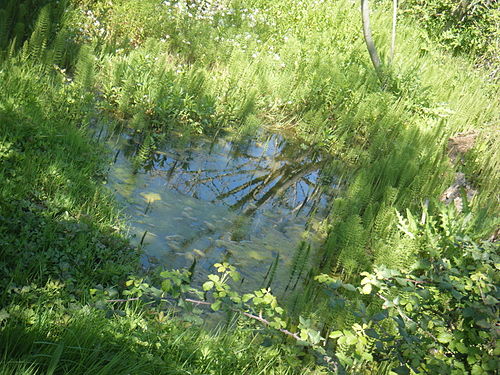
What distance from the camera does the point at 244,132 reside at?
20.2 feet

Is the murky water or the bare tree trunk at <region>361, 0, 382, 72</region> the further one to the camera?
the bare tree trunk at <region>361, 0, 382, 72</region>

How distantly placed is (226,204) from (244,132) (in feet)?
5.40

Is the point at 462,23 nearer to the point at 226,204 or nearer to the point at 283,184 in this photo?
the point at 283,184

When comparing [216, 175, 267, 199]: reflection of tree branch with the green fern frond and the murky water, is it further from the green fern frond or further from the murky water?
the green fern frond

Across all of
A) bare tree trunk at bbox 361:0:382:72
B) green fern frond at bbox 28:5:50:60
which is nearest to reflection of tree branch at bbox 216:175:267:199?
green fern frond at bbox 28:5:50:60

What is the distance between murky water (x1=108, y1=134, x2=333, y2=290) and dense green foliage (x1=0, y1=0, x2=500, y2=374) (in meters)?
0.17

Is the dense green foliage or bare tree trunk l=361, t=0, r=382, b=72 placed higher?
bare tree trunk l=361, t=0, r=382, b=72

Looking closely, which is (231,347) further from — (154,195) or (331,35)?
(331,35)

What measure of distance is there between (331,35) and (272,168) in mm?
4325

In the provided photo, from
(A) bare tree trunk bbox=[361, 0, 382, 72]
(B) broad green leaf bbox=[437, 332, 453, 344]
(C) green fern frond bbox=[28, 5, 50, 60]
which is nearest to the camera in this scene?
(B) broad green leaf bbox=[437, 332, 453, 344]

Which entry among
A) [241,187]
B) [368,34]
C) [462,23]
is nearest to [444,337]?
[241,187]

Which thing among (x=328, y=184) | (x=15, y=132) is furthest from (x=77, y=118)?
(x=328, y=184)

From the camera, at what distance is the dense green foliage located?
233cm

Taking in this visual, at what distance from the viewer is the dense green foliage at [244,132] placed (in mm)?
2328
